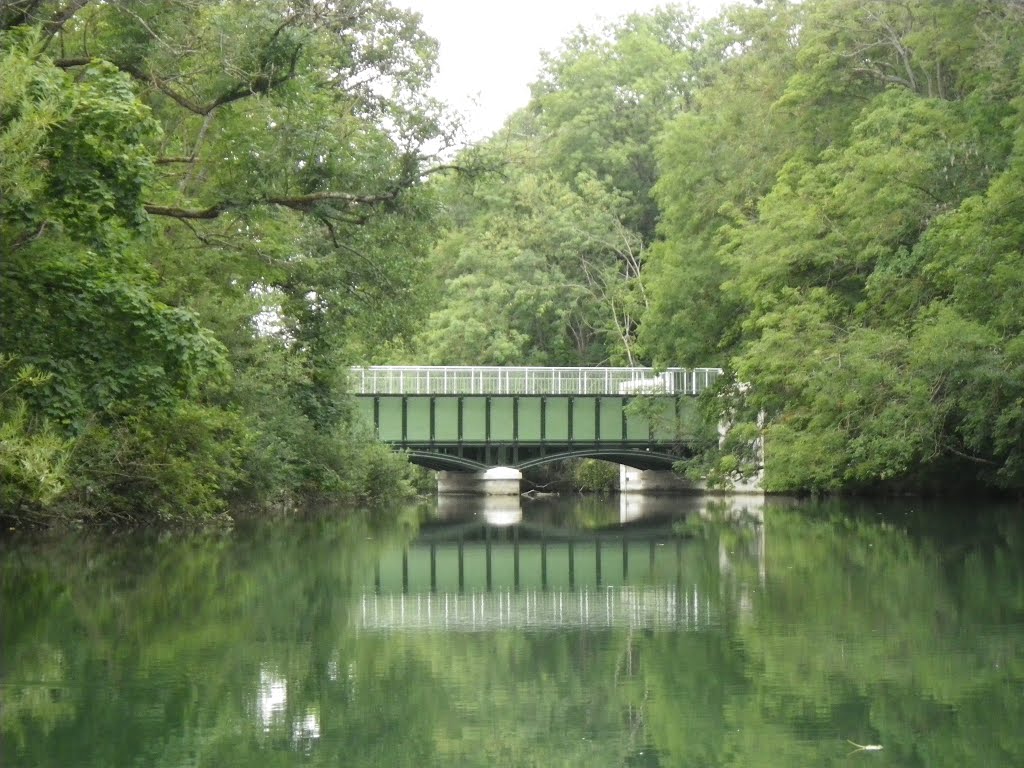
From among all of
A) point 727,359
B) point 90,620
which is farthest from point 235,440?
point 727,359

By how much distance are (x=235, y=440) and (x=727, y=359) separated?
18684mm

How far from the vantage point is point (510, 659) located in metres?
11.6

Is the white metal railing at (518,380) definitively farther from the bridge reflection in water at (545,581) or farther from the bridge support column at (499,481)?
the bridge reflection in water at (545,581)

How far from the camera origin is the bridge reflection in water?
14461 mm

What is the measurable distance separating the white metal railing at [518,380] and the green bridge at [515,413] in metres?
0.03

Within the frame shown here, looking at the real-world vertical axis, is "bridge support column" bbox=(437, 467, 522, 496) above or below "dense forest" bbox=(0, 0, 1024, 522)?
below

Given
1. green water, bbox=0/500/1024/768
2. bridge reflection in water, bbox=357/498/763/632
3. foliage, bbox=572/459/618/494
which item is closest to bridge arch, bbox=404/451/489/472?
foliage, bbox=572/459/618/494

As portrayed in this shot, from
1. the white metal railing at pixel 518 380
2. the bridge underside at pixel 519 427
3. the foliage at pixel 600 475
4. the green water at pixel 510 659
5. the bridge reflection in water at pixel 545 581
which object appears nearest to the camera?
the green water at pixel 510 659

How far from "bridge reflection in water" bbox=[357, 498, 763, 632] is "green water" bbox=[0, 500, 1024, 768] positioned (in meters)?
0.08

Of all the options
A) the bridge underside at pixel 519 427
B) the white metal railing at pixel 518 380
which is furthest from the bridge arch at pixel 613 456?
the white metal railing at pixel 518 380

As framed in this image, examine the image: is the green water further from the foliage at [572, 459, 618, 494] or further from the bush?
the foliage at [572, 459, 618, 494]

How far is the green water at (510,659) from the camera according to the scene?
841 centimetres

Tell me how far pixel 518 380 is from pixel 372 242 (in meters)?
29.2

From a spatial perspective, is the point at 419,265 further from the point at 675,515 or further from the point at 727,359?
the point at 727,359
